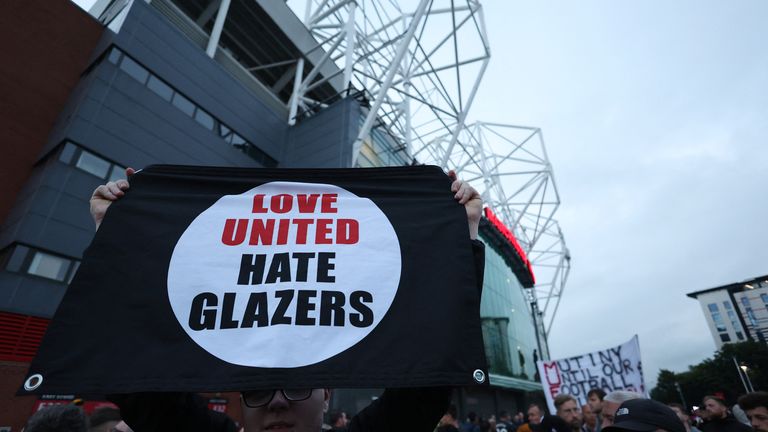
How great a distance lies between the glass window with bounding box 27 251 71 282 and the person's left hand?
1265 centimetres

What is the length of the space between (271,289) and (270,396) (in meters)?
0.44

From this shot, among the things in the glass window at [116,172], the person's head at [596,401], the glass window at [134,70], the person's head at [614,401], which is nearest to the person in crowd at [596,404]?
the person's head at [596,401]

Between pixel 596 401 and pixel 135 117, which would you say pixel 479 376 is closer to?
pixel 596 401

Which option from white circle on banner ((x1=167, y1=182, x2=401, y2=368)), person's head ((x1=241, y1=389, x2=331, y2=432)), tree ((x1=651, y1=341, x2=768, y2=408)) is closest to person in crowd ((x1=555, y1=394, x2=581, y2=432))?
white circle on banner ((x1=167, y1=182, x2=401, y2=368))

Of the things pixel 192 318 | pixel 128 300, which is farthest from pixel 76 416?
pixel 192 318

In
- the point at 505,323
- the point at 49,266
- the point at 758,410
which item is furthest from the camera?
the point at 505,323

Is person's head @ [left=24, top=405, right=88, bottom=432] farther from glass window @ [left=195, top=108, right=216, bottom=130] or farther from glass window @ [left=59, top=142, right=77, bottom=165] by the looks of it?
glass window @ [left=195, top=108, right=216, bottom=130]

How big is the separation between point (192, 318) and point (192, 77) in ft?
55.2

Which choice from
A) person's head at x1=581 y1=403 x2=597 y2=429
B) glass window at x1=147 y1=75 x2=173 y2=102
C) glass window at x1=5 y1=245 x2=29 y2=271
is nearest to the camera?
person's head at x1=581 y1=403 x2=597 y2=429

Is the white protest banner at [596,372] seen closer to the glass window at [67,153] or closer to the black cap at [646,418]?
the black cap at [646,418]

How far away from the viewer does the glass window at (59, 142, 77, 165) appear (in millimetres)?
11064

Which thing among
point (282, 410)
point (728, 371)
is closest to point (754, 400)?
point (282, 410)

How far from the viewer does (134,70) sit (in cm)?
1348

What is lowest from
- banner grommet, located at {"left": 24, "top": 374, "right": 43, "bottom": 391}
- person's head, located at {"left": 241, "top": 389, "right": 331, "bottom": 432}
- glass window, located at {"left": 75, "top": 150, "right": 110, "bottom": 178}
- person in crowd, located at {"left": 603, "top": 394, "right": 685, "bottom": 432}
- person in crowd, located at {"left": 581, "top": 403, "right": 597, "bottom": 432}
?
person in crowd, located at {"left": 581, "top": 403, "right": 597, "bottom": 432}
